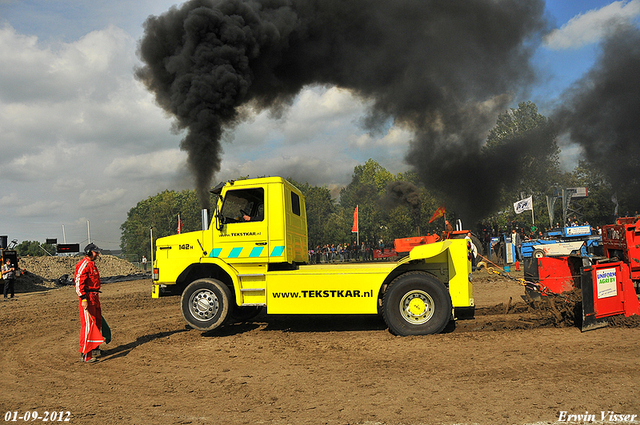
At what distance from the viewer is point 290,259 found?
760 cm

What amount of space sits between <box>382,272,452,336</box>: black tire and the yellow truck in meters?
0.02

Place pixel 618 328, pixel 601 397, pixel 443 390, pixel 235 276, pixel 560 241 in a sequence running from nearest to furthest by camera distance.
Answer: pixel 601 397
pixel 443 390
pixel 618 328
pixel 235 276
pixel 560 241

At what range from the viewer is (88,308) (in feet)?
20.6

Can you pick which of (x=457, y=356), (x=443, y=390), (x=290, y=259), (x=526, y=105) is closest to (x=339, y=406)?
(x=443, y=390)

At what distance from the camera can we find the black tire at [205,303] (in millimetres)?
A: 7383

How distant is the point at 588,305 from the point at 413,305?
2.83m

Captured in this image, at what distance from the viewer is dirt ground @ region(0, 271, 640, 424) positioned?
13.0 ft

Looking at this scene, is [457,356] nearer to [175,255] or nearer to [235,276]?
[235,276]

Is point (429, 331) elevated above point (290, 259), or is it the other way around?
point (290, 259)

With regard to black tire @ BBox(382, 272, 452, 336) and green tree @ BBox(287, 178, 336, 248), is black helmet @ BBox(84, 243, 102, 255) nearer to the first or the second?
black tire @ BBox(382, 272, 452, 336)

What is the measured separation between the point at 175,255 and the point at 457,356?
208 inches

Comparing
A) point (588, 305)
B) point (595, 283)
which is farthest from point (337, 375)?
point (595, 283)

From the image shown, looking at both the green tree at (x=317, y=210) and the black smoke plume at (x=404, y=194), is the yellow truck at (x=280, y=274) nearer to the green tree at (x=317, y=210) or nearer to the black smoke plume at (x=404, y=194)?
the black smoke plume at (x=404, y=194)

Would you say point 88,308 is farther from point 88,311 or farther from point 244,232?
point 244,232
